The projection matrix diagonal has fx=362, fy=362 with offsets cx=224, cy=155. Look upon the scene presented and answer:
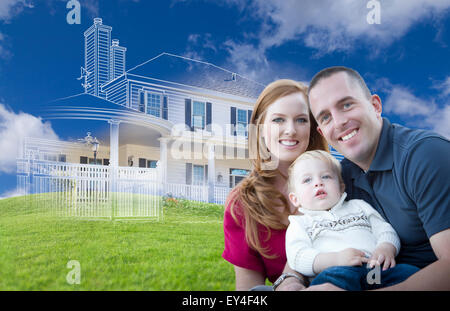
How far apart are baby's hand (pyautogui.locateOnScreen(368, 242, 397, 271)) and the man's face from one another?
15.4 inches

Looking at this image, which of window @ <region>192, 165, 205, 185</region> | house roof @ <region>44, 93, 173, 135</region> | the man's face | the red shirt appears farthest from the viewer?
window @ <region>192, 165, 205, 185</region>

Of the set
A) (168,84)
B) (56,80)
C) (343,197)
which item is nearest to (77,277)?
(343,197)

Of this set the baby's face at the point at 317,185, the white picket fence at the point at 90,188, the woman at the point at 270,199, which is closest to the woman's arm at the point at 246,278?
the woman at the point at 270,199

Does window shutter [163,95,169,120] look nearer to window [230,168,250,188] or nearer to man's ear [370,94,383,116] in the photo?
window [230,168,250,188]

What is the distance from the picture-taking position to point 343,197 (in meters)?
1.53

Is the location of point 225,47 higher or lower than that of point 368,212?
higher

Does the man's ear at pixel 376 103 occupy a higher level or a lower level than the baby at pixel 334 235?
higher

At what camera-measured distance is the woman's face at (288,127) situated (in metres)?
1.74

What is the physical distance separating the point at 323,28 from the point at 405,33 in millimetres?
624

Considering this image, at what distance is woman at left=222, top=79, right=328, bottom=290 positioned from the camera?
1721 mm

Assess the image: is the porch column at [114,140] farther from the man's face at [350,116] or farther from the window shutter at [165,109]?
the man's face at [350,116]

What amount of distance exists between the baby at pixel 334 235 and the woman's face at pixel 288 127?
0.20 m

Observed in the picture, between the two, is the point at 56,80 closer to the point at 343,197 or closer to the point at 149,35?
the point at 149,35

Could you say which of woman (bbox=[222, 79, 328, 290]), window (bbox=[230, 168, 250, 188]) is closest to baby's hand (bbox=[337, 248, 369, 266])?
woman (bbox=[222, 79, 328, 290])
